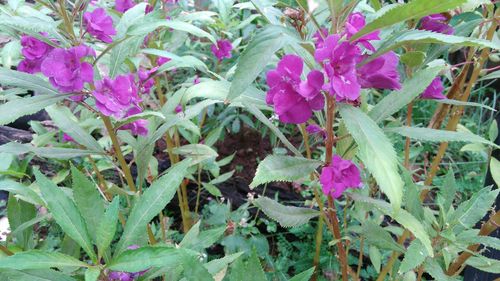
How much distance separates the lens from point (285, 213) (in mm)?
1106

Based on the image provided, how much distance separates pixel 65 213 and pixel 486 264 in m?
1.04

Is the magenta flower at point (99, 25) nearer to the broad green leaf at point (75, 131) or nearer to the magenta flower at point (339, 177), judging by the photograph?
the broad green leaf at point (75, 131)

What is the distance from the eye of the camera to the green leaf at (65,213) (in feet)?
2.68

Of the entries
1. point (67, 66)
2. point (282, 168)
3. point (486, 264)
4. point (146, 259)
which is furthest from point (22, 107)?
point (486, 264)

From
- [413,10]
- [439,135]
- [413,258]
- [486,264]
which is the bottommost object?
[486,264]

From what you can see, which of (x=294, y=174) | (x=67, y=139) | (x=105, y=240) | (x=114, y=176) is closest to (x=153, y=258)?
(x=105, y=240)

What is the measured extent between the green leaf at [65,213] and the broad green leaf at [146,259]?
2.4 inches

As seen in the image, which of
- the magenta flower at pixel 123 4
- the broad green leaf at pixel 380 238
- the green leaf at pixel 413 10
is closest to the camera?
the green leaf at pixel 413 10

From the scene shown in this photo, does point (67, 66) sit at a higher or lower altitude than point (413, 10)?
lower

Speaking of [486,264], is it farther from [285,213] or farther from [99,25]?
[99,25]

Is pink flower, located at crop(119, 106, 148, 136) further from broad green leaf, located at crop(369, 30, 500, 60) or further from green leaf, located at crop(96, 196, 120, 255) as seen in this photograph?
broad green leaf, located at crop(369, 30, 500, 60)

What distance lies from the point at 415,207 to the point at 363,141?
1.59 feet

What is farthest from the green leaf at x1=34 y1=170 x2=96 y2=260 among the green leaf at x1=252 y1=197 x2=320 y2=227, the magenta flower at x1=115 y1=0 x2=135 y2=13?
the magenta flower at x1=115 y1=0 x2=135 y2=13

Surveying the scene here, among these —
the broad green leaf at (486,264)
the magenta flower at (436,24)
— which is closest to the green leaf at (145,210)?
the magenta flower at (436,24)
